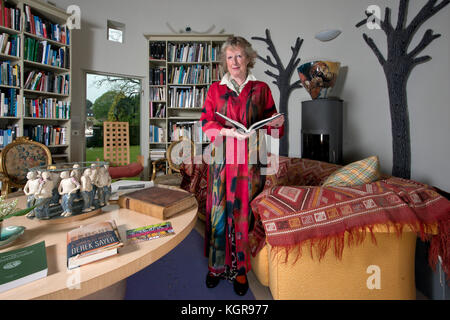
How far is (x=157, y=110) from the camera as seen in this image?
3799mm

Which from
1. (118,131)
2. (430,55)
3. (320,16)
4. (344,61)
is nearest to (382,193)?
(430,55)

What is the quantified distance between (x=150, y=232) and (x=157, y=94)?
347 cm

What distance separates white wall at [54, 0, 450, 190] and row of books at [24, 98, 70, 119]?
453mm

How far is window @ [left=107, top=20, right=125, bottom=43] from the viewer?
3663 millimetres

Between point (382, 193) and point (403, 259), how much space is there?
15.4 inches

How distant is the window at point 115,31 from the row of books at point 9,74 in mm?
1514

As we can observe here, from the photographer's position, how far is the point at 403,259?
1043mm

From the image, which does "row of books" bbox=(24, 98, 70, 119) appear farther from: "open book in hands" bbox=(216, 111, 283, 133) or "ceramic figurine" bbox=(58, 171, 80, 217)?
"open book in hands" bbox=(216, 111, 283, 133)

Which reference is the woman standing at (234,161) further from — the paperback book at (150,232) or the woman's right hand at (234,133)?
the paperback book at (150,232)

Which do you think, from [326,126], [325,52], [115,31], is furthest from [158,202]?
[115,31]

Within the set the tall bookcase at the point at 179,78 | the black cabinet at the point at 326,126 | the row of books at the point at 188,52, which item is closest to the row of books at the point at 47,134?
the tall bookcase at the point at 179,78

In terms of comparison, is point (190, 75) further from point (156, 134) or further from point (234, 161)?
point (234, 161)
